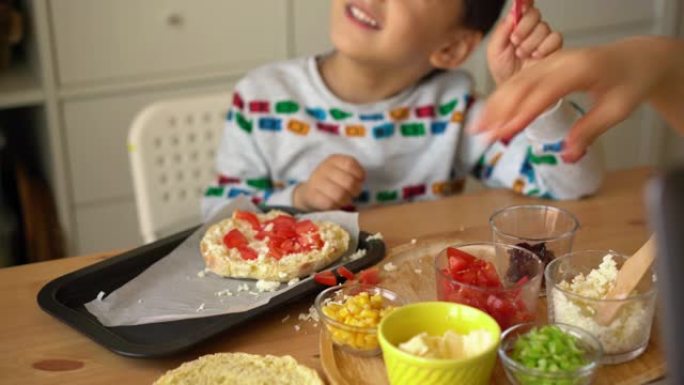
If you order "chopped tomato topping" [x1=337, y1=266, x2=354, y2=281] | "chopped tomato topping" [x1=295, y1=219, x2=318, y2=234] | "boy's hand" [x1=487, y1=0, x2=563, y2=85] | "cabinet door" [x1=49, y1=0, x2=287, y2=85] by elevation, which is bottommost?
"chopped tomato topping" [x1=337, y1=266, x2=354, y2=281]

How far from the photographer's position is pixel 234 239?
1185 millimetres

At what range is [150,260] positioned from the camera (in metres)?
1.18

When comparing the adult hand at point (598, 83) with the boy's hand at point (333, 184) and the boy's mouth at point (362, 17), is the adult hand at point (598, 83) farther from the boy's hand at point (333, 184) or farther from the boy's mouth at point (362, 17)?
the boy's mouth at point (362, 17)

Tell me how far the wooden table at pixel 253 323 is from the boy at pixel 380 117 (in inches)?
6.8

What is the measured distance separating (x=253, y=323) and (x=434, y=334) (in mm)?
220

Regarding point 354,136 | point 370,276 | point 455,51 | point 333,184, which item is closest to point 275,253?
point 370,276

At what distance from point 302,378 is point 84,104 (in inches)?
54.4

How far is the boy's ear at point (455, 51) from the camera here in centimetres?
156

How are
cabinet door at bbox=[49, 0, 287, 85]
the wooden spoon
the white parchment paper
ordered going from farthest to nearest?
cabinet door at bbox=[49, 0, 287, 85] → the white parchment paper → the wooden spoon

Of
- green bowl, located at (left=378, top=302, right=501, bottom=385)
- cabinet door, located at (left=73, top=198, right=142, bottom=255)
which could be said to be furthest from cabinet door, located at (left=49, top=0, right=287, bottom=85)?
green bowl, located at (left=378, top=302, right=501, bottom=385)

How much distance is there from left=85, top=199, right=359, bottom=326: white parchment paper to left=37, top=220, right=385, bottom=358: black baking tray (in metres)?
0.01

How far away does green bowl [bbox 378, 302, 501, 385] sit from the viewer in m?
0.85

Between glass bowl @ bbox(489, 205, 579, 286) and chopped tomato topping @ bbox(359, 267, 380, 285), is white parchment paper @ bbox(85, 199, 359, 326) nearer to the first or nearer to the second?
chopped tomato topping @ bbox(359, 267, 380, 285)

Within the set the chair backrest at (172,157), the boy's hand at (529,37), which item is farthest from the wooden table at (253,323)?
the chair backrest at (172,157)
